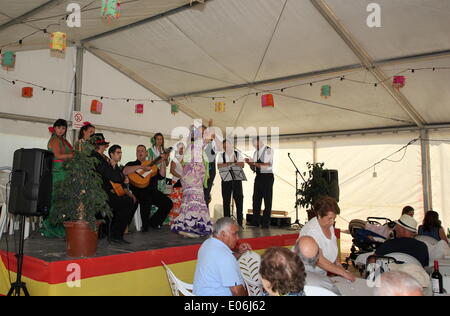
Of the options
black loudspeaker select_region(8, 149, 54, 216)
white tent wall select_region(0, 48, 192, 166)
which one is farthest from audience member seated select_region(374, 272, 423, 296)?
white tent wall select_region(0, 48, 192, 166)

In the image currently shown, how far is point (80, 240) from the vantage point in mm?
2955

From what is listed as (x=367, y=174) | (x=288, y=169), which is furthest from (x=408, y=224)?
(x=288, y=169)

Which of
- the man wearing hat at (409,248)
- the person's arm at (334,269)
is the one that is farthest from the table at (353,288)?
the man wearing hat at (409,248)

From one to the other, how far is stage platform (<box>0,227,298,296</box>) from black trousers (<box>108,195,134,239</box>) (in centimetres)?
14

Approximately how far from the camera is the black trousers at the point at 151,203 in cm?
476

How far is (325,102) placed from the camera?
8234mm

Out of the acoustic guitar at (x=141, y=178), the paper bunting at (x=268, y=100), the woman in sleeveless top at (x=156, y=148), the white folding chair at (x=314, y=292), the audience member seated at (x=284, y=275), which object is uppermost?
the paper bunting at (x=268, y=100)

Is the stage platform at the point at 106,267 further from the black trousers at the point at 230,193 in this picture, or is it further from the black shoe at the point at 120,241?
the black trousers at the point at 230,193

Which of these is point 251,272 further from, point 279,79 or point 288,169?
point 288,169

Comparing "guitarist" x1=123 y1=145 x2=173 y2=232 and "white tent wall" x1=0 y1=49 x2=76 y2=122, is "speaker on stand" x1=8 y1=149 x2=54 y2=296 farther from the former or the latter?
"white tent wall" x1=0 y1=49 x2=76 y2=122

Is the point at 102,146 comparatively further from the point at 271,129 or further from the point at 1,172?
the point at 271,129

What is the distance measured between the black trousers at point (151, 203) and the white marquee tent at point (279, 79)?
2858 millimetres

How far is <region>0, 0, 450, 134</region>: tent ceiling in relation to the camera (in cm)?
577
